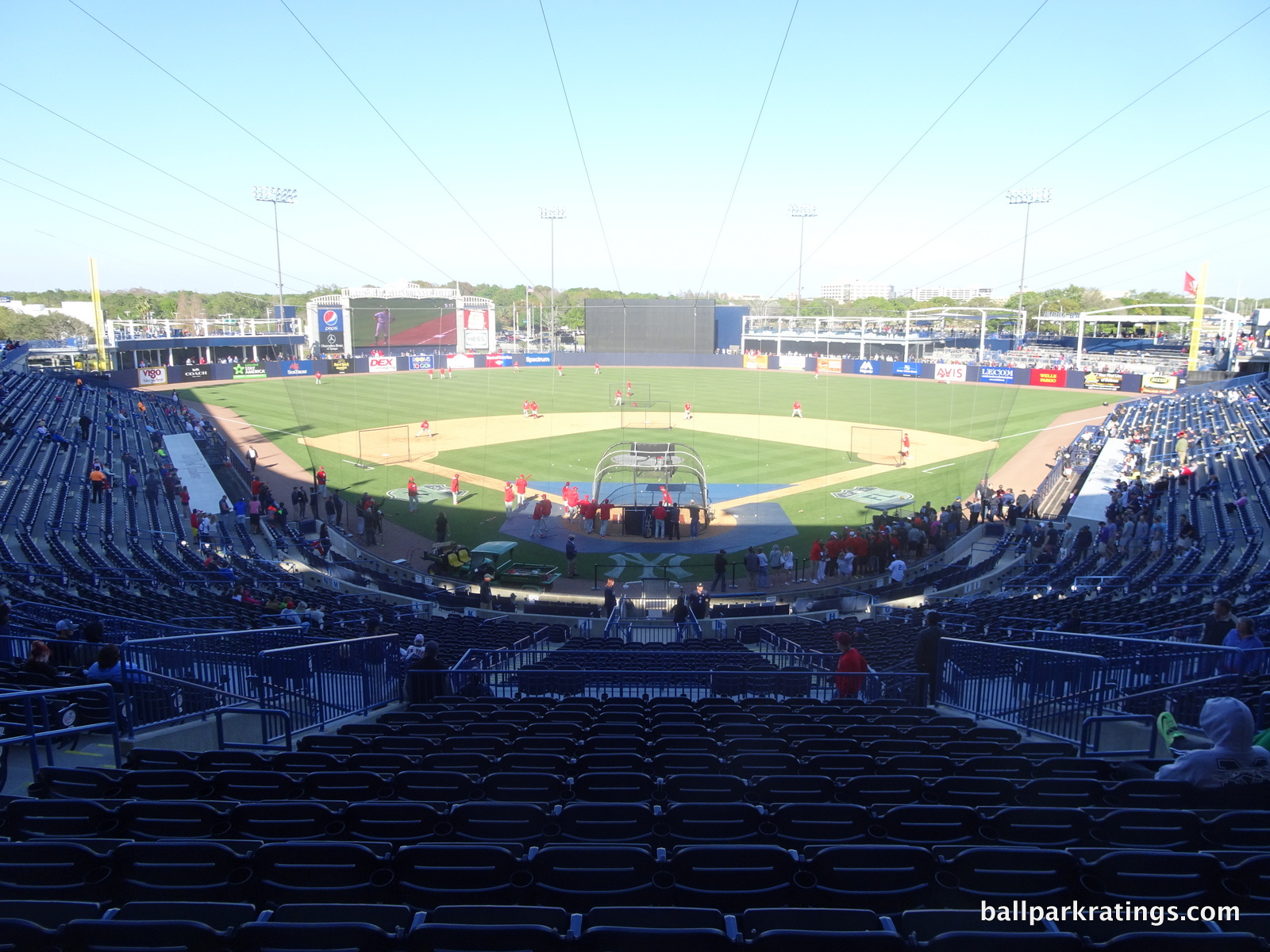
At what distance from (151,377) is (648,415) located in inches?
1670

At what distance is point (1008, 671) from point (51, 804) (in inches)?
359

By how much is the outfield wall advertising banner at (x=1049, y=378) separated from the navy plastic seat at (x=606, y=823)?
2650 inches

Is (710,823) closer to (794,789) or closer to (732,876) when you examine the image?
(732,876)

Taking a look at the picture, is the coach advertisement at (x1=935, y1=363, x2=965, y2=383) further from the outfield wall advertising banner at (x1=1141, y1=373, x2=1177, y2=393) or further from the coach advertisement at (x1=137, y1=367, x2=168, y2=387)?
the coach advertisement at (x1=137, y1=367, x2=168, y2=387)

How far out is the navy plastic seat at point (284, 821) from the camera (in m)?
3.99

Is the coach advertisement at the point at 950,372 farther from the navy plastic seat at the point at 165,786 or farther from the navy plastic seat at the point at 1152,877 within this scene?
the navy plastic seat at the point at 165,786

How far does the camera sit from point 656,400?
52.4 meters

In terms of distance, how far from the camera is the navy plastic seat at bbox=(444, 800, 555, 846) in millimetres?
3969

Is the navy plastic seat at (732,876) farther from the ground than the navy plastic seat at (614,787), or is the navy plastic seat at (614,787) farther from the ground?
the navy plastic seat at (732,876)

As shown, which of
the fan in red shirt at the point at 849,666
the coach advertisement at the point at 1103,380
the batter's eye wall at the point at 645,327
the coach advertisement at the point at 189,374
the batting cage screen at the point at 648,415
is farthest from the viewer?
the batter's eye wall at the point at 645,327

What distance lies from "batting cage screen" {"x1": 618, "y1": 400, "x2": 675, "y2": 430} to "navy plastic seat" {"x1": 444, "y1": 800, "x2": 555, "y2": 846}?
124ft

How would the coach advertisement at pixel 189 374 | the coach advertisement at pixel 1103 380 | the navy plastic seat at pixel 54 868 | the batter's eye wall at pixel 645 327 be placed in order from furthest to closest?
the batter's eye wall at pixel 645 327
the coach advertisement at pixel 189 374
the coach advertisement at pixel 1103 380
the navy plastic seat at pixel 54 868

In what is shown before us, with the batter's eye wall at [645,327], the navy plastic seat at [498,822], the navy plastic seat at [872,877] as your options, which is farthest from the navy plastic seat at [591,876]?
the batter's eye wall at [645,327]

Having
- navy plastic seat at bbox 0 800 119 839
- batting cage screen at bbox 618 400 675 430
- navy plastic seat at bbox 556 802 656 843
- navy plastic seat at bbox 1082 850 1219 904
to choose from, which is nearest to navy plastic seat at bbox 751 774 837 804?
navy plastic seat at bbox 556 802 656 843
